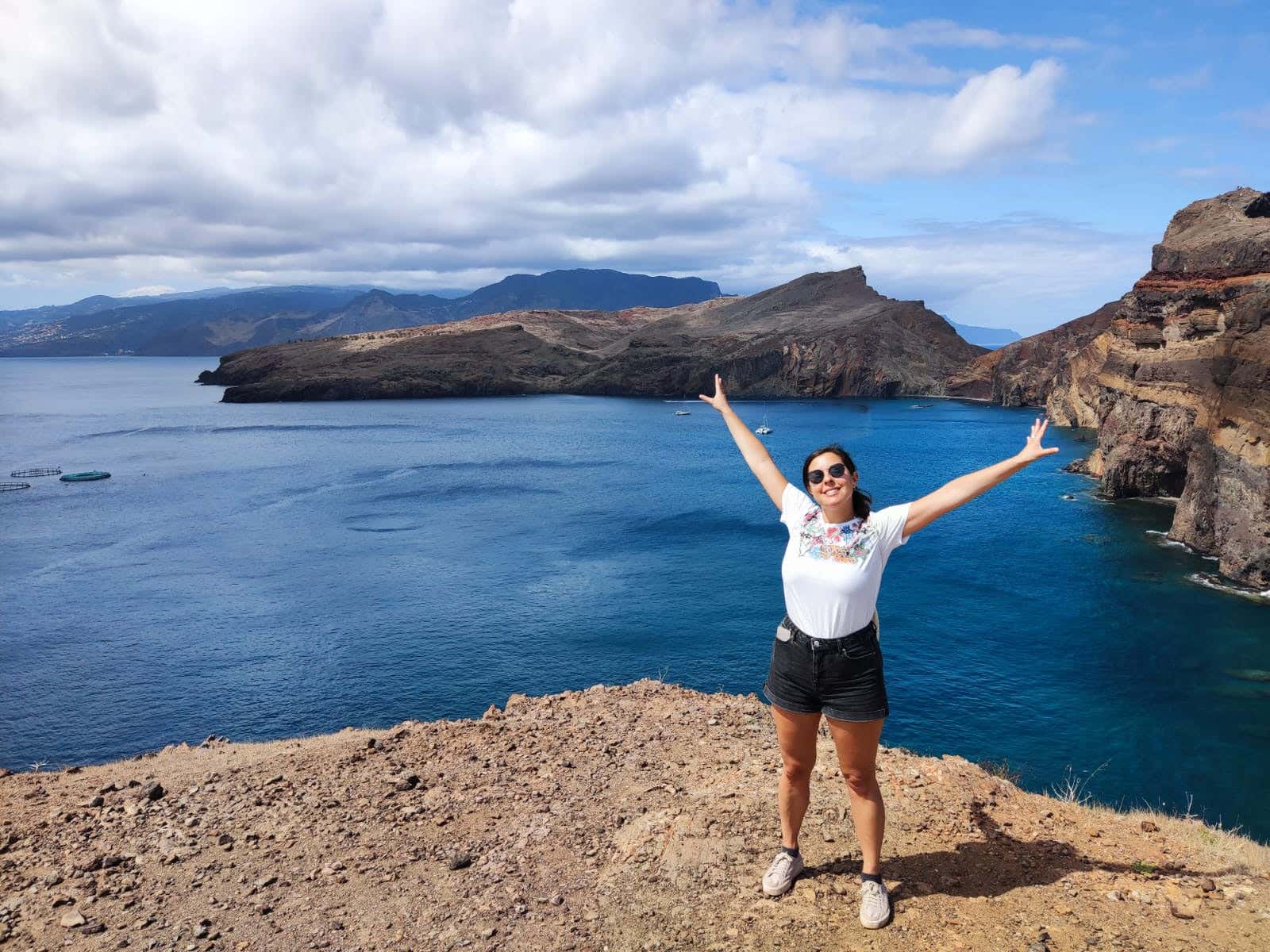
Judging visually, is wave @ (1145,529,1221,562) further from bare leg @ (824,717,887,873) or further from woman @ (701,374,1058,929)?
woman @ (701,374,1058,929)

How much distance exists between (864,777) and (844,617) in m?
1.29

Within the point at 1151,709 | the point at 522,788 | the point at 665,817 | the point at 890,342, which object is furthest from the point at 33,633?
the point at 890,342

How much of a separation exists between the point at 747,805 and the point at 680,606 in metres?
30.6

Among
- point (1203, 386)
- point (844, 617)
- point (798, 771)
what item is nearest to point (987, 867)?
point (798, 771)

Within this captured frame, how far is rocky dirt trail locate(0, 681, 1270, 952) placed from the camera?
6191 millimetres

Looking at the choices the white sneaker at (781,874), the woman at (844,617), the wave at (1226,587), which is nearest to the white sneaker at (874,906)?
the woman at (844,617)

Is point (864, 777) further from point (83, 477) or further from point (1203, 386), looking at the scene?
point (83, 477)

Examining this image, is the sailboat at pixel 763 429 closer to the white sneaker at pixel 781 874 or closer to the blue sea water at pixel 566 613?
the blue sea water at pixel 566 613

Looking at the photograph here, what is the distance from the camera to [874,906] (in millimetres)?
5996

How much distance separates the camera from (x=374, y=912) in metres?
7.00

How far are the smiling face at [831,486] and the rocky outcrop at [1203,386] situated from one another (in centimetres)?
4136

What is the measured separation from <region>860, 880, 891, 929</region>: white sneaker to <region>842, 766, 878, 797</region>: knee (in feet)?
2.36

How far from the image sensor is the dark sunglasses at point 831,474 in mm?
5684

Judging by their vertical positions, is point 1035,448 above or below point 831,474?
above
